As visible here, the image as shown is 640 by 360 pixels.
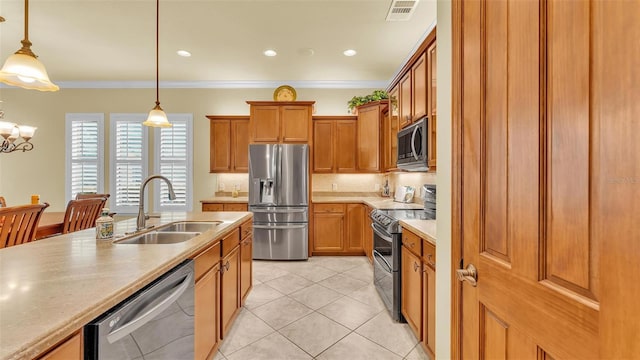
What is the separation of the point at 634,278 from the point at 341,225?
3859mm

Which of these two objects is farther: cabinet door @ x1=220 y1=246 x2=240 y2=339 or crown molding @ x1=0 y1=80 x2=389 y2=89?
crown molding @ x1=0 y1=80 x2=389 y2=89

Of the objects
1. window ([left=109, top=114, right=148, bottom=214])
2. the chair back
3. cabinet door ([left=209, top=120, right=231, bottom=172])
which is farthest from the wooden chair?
window ([left=109, top=114, right=148, bottom=214])

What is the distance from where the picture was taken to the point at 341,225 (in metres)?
4.27

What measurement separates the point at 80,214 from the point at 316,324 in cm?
267

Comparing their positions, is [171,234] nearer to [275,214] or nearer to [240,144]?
[275,214]

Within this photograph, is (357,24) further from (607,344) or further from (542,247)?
(607,344)

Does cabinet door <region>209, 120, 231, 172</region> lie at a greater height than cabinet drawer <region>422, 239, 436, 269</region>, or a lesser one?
greater

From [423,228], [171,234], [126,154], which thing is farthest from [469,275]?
[126,154]

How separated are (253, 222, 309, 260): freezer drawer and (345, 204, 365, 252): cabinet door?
2.42ft

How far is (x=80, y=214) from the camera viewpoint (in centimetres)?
285

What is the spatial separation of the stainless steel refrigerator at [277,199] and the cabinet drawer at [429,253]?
2.46 m

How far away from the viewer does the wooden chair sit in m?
2.02

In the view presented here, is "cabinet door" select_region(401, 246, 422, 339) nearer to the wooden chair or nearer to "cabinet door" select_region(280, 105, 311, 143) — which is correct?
"cabinet door" select_region(280, 105, 311, 143)

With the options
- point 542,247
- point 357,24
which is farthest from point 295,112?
point 542,247
